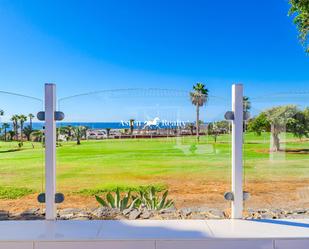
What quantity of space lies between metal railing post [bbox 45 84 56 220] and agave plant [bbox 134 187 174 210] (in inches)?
33.2

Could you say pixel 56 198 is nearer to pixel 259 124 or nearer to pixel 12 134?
pixel 12 134

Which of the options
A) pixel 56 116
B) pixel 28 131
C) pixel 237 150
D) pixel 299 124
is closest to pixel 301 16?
pixel 299 124

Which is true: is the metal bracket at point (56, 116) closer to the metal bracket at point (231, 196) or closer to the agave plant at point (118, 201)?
the agave plant at point (118, 201)

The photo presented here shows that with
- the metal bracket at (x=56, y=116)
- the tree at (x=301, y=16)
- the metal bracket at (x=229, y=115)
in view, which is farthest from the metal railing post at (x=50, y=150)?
the tree at (x=301, y=16)

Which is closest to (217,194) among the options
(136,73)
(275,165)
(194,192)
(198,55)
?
(194,192)

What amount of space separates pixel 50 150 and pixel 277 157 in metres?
2.28

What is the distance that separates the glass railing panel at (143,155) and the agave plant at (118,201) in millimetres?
10

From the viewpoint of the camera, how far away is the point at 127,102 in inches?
118

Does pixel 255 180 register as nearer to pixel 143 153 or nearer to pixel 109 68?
pixel 143 153

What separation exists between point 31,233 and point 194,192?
152cm

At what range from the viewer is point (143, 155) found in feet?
9.80

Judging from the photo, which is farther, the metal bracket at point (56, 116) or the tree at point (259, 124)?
the tree at point (259, 124)

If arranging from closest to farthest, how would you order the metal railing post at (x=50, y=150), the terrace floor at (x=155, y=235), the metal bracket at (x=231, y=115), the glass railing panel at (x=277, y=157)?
the terrace floor at (x=155, y=235), the metal railing post at (x=50, y=150), the metal bracket at (x=231, y=115), the glass railing panel at (x=277, y=157)

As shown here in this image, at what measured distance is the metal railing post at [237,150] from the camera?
2.65 metres
